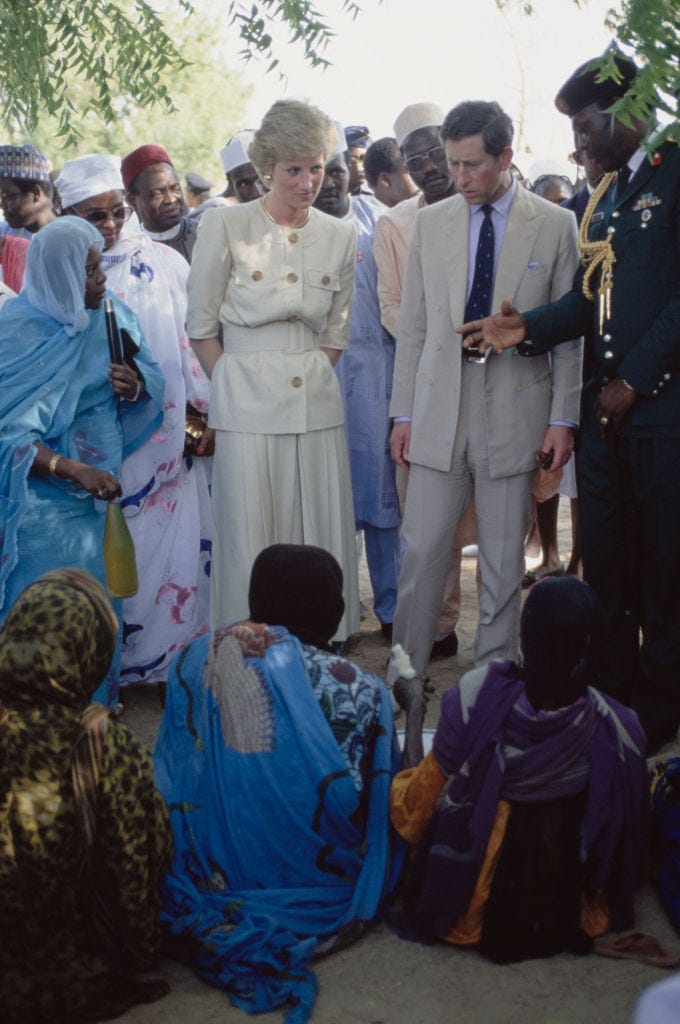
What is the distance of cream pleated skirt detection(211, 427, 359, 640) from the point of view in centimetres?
529

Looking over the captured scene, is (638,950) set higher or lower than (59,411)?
lower

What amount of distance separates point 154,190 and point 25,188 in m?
1.20

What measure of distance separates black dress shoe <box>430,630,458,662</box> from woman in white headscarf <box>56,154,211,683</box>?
1.19 m

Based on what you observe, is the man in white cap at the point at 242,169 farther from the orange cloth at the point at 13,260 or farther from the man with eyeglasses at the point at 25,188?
the orange cloth at the point at 13,260

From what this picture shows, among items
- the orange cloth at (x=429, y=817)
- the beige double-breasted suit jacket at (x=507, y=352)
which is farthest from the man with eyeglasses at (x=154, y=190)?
the orange cloth at (x=429, y=817)

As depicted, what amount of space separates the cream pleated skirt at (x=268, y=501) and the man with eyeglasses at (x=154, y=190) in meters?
1.59

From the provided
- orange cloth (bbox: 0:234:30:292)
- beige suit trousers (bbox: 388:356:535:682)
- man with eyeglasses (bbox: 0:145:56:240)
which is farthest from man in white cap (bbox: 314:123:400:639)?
man with eyeglasses (bbox: 0:145:56:240)

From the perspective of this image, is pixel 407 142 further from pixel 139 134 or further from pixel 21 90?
pixel 139 134

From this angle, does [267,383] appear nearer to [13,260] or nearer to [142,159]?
[142,159]

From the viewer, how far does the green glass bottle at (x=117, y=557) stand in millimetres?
5102

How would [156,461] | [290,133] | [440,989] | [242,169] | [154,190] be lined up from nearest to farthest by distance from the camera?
[440,989] < [290,133] < [156,461] < [154,190] < [242,169]

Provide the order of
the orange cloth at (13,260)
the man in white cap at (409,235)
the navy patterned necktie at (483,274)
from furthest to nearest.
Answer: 1. the orange cloth at (13,260)
2. the man in white cap at (409,235)
3. the navy patterned necktie at (483,274)

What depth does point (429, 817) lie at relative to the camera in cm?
360

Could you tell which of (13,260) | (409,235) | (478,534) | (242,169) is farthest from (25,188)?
(478,534)
